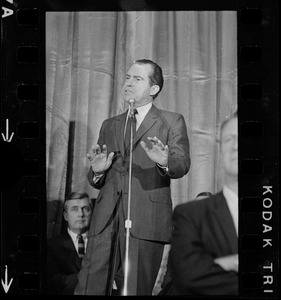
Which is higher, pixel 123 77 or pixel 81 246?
pixel 123 77

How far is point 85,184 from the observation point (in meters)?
2.24

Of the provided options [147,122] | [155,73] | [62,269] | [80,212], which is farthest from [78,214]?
[155,73]

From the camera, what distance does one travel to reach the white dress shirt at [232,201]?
223 centimetres

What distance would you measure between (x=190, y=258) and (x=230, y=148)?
27cm

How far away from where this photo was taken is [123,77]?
2242 mm

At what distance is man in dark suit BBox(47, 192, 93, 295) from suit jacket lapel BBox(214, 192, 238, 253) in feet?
0.98

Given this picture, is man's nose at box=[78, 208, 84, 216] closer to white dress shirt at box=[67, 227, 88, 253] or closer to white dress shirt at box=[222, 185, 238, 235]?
white dress shirt at box=[67, 227, 88, 253]

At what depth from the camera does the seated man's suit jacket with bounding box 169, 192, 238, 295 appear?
7.30 ft

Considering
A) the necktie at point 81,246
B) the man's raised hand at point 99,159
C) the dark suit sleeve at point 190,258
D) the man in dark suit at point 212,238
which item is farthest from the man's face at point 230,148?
the necktie at point 81,246

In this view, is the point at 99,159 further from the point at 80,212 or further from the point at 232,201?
the point at 232,201

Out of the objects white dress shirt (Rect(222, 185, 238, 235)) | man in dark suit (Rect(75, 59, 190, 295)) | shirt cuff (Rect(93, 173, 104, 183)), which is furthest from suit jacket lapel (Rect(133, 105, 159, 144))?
white dress shirt (Rect(222, 185, 238, 235))

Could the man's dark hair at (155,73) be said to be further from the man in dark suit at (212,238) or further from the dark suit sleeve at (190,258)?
the dark suit sleeve at (190,258)
